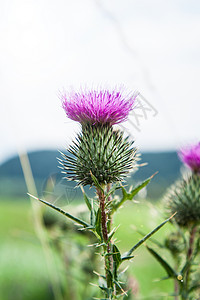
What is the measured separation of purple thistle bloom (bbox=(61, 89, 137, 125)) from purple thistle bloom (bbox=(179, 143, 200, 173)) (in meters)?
1.13

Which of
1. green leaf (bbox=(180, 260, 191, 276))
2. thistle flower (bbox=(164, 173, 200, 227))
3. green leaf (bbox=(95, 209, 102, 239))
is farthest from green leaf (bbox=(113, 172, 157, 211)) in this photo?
thistle flower (bbox=(164, 173, 200, 227))

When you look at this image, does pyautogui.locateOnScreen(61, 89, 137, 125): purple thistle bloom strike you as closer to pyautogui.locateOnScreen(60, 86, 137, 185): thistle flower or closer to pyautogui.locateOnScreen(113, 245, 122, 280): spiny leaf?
pyautogui.locateOnScreen(60, 86, 137, 185): thistle flower

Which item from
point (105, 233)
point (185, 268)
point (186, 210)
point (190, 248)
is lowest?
point (185, 268)

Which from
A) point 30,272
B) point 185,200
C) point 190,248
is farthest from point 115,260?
point 30,272

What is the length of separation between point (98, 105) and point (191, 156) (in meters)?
1.30

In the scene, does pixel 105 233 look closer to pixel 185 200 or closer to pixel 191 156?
pixel 185 200

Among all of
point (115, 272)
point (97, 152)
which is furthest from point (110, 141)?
point (115, 272)

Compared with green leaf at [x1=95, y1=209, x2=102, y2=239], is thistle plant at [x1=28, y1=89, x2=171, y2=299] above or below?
above

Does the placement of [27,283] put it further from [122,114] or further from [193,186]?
[122,114]

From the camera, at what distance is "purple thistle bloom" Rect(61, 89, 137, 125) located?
6.90ft

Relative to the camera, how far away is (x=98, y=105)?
2.11m

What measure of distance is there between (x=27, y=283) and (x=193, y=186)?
6.11m

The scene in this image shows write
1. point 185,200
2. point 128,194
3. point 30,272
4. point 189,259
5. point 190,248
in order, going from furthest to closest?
point 30,272 < point 185,200 < point 190,248 < point 189,259 < point 128,194

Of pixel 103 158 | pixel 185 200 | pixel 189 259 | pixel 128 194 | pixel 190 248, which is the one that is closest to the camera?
pixel 128 194
